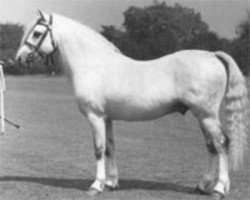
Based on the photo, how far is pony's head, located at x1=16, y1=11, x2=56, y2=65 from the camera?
7.47m

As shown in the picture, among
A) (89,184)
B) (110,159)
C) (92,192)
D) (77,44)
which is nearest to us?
(92,192)

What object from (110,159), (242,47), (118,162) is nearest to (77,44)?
(110,159)

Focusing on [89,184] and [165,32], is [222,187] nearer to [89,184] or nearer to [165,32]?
[89,184]

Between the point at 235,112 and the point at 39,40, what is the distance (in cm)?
284

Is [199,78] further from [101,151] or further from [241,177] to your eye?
[241,177]

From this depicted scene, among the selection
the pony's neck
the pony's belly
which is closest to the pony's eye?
the pony's neck

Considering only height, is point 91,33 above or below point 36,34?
above

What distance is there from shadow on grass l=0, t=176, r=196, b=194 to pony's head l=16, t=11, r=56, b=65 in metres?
1.89

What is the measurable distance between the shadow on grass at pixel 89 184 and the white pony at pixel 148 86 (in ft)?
1.18

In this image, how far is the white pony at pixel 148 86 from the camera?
6.80 metres

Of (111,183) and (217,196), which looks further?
(111,183)

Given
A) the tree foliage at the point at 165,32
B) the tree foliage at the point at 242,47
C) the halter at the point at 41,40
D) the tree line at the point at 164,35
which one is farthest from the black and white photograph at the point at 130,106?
the tree foliage at the point at 165,32

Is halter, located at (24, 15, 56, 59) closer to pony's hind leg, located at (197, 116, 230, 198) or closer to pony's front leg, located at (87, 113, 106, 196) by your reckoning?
pony's front leg, located at (87, 113, 106, 196)

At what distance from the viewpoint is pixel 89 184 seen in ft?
26.0
